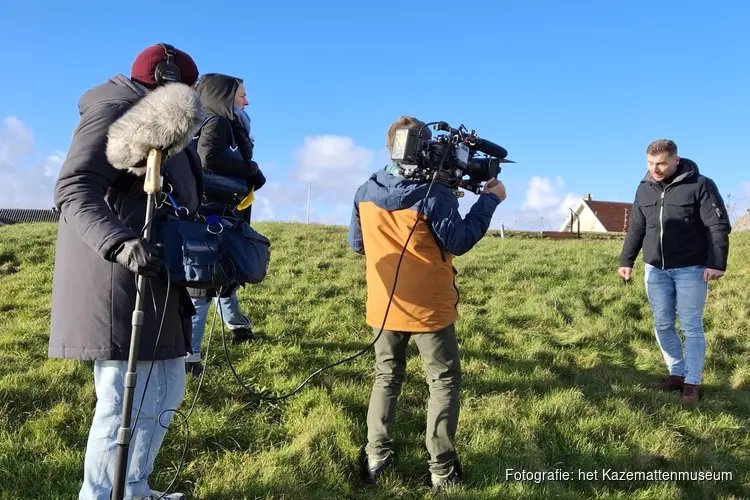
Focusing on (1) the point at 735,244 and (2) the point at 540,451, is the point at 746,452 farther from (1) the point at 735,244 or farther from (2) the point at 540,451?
(1) the point at 735,244

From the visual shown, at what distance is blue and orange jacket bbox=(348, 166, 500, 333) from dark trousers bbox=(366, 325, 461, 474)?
11 cm

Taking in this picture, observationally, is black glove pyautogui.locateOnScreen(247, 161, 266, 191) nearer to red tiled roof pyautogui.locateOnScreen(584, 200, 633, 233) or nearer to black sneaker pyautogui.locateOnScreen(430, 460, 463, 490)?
black sneaker pyautogui.locateOnScreen(430, 460, 463, 490)

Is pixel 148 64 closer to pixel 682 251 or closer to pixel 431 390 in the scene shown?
pixel 431 390

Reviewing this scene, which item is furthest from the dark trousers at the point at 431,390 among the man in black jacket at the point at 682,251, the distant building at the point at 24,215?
the distant building at the point at 24,215

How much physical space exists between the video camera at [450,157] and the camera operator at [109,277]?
1.27 meters

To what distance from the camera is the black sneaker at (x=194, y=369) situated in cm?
451

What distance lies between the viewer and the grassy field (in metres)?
3.43

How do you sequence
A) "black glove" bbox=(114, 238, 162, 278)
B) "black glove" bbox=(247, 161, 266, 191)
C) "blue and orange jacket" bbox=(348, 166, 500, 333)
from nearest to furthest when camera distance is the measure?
"black glove" bbox=(114, 238, 162, 278) → "blue and orange jacket" bbox=(348, 166, 500, 333) → "black glove" bbox=(247, 161, 266, 191)

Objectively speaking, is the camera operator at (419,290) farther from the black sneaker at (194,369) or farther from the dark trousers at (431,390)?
the black sneaker at (194,369)

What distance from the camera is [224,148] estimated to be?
12.9ft

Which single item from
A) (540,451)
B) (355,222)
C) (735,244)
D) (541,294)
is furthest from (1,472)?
(735,244)

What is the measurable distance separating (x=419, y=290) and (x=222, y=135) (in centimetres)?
180

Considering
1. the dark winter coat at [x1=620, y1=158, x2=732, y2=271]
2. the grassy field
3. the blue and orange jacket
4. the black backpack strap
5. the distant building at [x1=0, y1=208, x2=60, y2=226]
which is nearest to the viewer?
the black backpack strap

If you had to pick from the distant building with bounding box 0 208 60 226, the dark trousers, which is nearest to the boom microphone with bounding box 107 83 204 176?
the dark trousers
